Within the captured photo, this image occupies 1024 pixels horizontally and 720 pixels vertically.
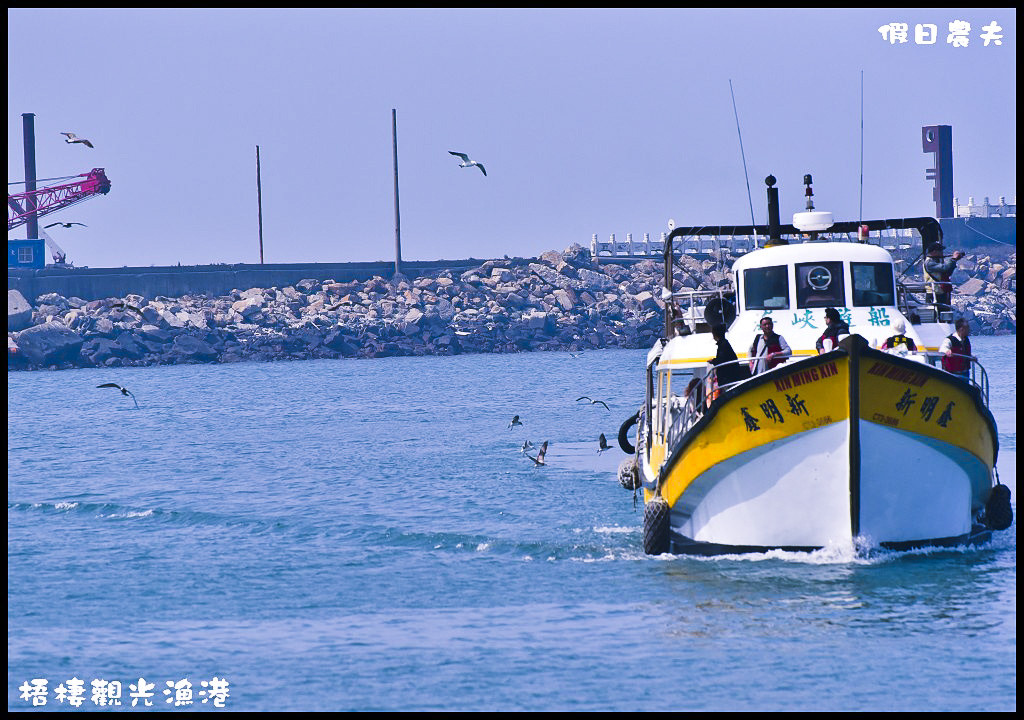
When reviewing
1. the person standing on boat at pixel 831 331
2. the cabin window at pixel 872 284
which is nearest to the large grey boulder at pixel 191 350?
the cabin window at pixel 872 284

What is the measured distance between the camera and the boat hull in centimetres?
1886

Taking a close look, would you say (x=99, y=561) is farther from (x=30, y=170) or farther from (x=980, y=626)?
(x=30, y=170)

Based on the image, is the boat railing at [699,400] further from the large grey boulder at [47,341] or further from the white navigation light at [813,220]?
the large grey boulder at [47,341]

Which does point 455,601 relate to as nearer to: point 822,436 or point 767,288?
point 822,436

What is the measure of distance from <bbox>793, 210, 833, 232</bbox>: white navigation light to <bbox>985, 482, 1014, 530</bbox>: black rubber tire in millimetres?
4789

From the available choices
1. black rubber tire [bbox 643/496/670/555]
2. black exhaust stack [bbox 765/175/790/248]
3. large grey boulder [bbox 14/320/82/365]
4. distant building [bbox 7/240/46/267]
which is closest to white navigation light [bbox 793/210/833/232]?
black exhaust stack [bbox 765/175/790/248]

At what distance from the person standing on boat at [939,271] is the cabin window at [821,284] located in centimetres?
194

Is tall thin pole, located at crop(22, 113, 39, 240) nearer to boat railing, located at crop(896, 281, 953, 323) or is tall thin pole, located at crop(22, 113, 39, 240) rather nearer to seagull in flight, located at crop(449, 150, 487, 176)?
seagull in flight, located at crop(449, 150, 487, 176)

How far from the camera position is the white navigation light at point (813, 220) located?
77.3ft

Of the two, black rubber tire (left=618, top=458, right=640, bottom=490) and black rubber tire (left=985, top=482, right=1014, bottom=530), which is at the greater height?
black rubber tire (left=985, top=482, right=1014, bottom=530)

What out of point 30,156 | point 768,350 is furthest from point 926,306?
point 30,156

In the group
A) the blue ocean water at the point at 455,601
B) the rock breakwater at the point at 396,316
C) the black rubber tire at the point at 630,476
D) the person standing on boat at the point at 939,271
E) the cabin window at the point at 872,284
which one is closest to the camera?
the blue ocean water at the point at 455,601

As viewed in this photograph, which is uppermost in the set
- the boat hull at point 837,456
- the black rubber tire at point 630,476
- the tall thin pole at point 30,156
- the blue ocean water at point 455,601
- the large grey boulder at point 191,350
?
the tall thin pole at point 30,156

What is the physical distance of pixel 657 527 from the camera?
21219 millimetres
